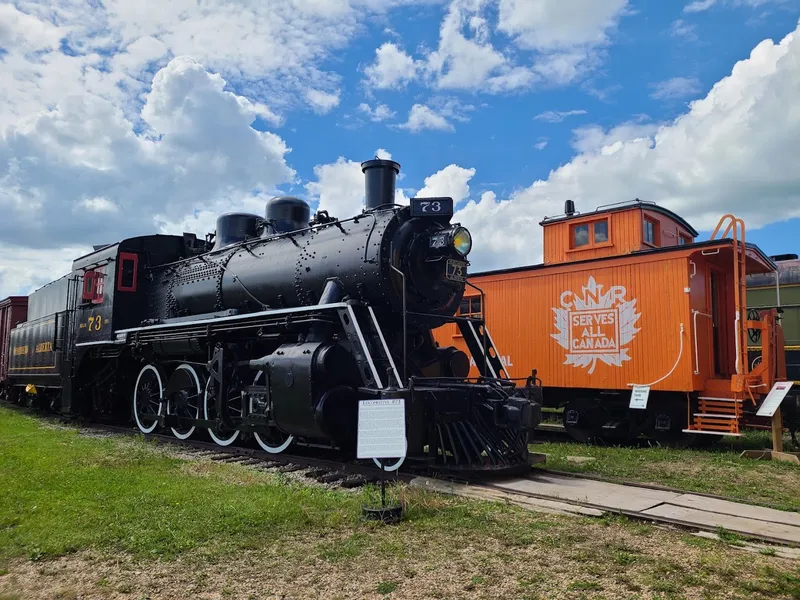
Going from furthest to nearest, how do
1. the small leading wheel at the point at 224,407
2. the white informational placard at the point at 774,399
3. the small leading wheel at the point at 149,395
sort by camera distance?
1. the small leading wheel at the point at 149,395
2. the white informational placard at the point at 774,399
3. the small leading wheel at the point at 224,407

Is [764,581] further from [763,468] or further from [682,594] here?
[763,468]

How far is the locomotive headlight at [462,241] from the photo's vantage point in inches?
323

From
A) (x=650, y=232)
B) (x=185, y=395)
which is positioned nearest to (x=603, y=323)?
(x=650, y=232)

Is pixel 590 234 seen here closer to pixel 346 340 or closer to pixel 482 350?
pixel 482 350

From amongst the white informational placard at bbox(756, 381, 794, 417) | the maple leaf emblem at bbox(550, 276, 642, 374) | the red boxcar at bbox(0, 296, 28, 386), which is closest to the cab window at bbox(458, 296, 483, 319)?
the maple leaf emblem at bbox(550, 276, 642, 374)

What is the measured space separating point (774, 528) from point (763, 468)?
→ 3950 mm

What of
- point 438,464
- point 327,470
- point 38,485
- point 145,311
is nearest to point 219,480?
point 327,470

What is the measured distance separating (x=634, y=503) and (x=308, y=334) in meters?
4.19

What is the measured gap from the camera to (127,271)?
12195 millimetres

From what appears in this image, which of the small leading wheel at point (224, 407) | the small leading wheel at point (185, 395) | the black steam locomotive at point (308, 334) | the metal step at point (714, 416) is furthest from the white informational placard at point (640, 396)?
the small leading wheel at point (185, 395)

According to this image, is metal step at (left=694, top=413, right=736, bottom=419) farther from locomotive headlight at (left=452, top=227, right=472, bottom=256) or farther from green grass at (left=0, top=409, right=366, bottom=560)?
green grass at (left=0, top=409, right=366, bottom=560)

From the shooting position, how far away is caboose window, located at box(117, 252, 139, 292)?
39.6 ft

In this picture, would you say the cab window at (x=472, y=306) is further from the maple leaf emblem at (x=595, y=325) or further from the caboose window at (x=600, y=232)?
the caboose window at (x=600, y=232)

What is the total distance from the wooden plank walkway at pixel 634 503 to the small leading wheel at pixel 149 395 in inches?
231
